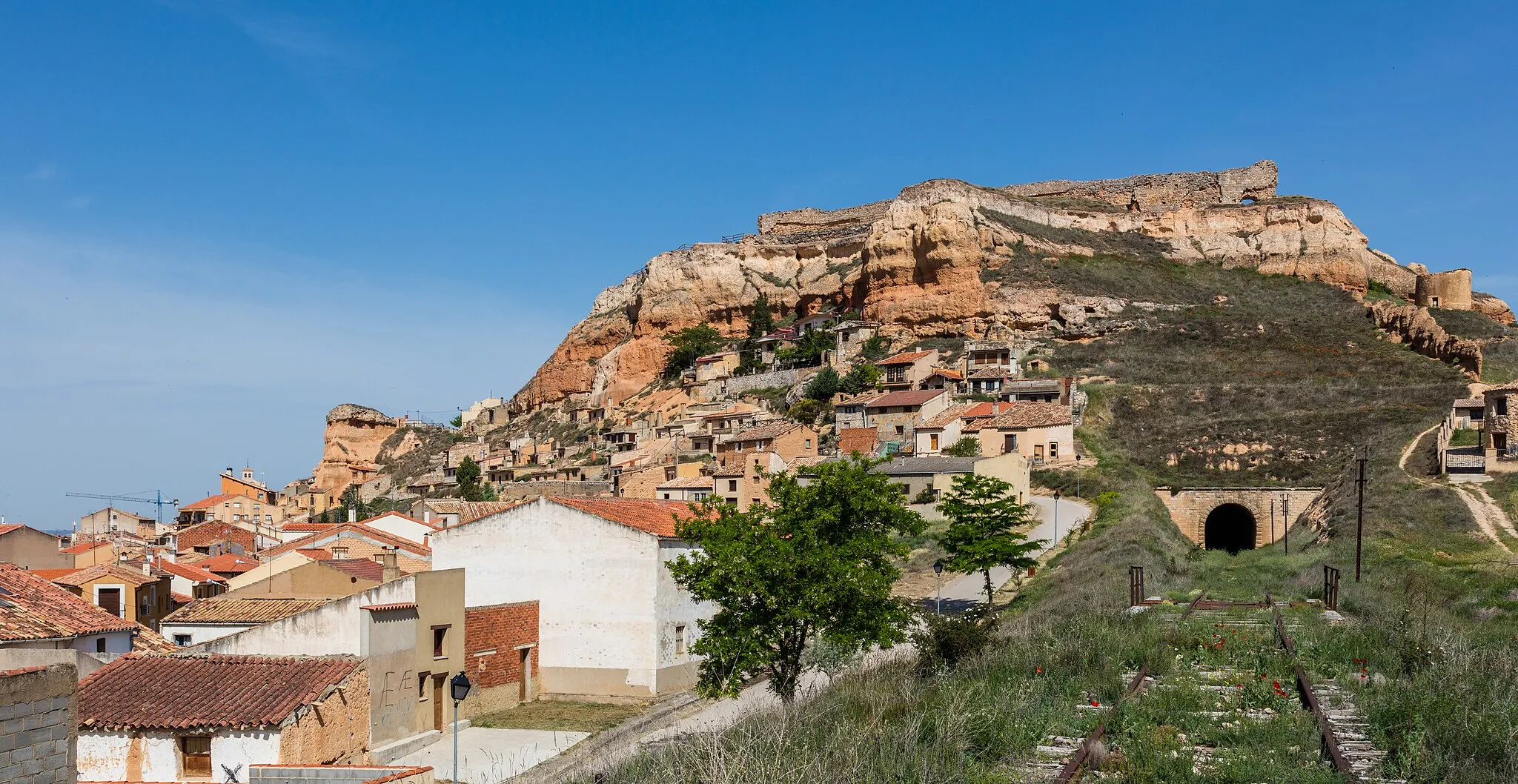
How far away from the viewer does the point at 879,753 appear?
307 inches

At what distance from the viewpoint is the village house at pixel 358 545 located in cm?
3584

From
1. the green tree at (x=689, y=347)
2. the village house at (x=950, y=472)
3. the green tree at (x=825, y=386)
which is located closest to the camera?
the village house at (x=950, y=472)

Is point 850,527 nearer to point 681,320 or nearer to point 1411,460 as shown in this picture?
point 1411,460

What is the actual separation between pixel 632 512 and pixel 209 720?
38.8ft

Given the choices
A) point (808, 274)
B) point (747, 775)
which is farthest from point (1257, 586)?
point (808, 274)

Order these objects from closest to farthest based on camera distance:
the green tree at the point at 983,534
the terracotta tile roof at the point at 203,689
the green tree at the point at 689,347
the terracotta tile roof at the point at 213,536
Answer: the terracotta tile roof at the point at 203,689 < the green tree at the point at 983,534 < the terracotta tile roof at the point at 213,536 < the green tree at the point at 689,347

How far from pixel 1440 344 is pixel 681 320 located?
56.3 metres

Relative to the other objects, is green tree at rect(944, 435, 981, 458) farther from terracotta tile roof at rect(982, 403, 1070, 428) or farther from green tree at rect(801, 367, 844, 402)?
green tree at rect(801, 367, 844, 402)

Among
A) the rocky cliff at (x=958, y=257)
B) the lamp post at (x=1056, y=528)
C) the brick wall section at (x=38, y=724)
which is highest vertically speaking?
the rocky cliff at (x=958, y=257)

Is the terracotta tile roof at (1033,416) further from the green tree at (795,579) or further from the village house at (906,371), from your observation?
the green tree at (795,579)

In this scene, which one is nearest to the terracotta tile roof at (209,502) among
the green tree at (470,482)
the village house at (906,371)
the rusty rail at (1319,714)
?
the green tree at (470,482)

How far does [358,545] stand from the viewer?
1479 inches

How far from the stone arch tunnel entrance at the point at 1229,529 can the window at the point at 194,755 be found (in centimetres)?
3944

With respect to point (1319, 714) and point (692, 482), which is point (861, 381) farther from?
point (1319, 714)
